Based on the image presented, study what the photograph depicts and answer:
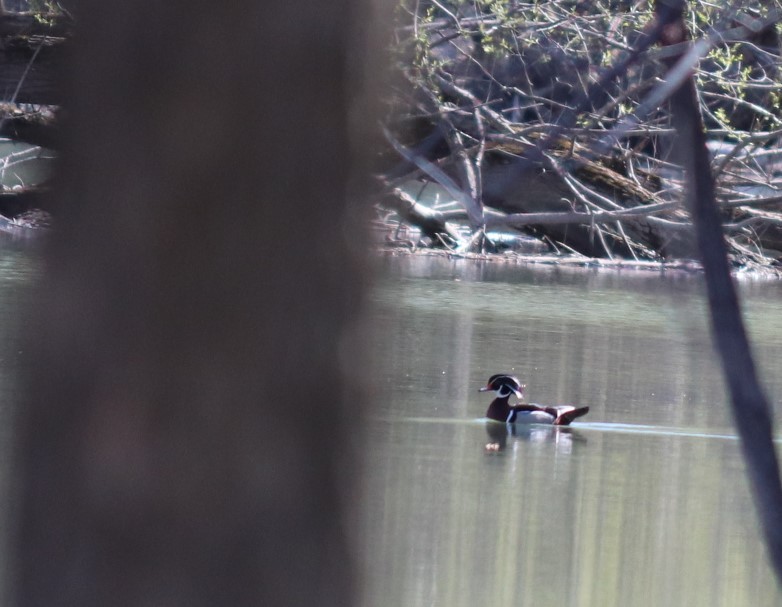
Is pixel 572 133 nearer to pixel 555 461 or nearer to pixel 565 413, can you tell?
pixel 555 461

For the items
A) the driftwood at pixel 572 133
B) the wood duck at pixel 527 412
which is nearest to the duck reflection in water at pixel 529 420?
the wood duck at pixel 527 412

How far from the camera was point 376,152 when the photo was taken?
182cm

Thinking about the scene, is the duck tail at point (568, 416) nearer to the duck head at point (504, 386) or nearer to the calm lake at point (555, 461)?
the calm lake at point (555, 461)

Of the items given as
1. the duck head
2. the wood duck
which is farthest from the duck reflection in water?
the duck head

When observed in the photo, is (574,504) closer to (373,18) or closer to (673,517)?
(673,517)

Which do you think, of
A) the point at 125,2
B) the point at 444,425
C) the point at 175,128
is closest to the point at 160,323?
the point at 175,128

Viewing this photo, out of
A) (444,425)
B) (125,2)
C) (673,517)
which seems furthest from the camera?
(444,425)

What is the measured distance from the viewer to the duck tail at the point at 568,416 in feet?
34.4

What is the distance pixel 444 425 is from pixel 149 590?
8630 mm

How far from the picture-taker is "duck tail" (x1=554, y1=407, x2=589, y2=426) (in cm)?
1048

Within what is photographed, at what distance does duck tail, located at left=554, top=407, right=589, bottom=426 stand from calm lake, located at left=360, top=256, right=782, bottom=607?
0.08 meters

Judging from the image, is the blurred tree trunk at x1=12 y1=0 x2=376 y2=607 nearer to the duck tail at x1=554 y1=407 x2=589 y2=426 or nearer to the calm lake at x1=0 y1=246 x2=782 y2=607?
the calm lake at x1=0 y1=246 x2=782 y2=607

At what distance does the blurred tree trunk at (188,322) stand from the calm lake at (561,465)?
12 cm

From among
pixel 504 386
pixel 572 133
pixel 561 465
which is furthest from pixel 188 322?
pixel 504 386
